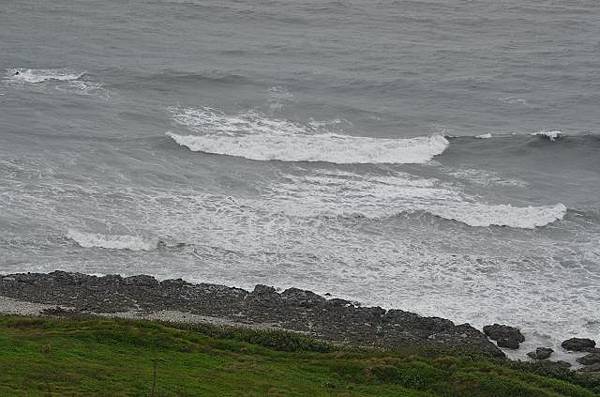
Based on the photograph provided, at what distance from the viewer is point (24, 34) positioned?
3652 inches

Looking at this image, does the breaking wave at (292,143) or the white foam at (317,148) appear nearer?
the white foam at (317,148)

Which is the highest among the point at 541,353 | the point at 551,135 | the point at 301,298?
the point at 551,135

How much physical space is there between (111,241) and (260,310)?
11850 millimetres

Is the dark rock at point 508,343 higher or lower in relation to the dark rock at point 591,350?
lower

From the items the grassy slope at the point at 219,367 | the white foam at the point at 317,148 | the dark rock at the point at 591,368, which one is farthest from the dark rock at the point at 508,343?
the white foam at the point at 317,148

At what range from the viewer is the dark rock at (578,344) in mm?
44750

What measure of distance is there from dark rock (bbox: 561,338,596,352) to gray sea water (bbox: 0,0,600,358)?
3.60 feet

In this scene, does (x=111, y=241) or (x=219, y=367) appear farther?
(x=111, y=241)

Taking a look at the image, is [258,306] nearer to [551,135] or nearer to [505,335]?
[505,335]

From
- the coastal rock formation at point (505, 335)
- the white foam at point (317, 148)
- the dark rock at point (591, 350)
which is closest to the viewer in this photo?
the dark rock at point (591, 350)

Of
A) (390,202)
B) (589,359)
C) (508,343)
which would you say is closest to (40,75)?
(390,202)

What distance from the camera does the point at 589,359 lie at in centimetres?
4328

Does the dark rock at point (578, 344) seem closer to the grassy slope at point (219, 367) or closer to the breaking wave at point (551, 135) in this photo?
the grassy slope at point (219, 367)

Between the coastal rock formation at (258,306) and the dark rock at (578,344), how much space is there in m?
3.68
